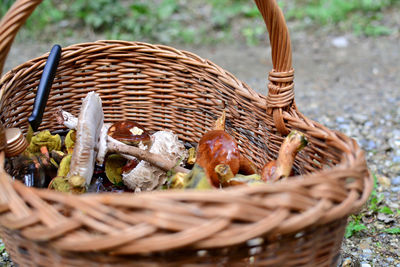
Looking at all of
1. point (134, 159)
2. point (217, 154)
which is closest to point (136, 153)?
point (134, 159)

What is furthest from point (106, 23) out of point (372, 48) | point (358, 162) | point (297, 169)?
point (358, 162)

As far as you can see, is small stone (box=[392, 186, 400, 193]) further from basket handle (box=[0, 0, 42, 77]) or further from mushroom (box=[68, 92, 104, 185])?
basket handle (box=[0, 0, 42, 77])

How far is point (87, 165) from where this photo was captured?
1.49 meters

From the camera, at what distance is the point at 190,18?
6.02 m

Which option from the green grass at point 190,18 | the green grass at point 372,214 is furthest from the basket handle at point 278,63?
the green grass at point 190,18

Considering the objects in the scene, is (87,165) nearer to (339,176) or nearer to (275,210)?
(275,210)

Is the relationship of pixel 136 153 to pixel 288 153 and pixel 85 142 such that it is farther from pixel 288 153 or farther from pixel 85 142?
pixel 288 153

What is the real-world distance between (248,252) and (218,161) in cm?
57

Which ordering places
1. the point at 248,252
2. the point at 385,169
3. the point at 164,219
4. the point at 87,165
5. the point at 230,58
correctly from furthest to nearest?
the point at 230,58
the point at 385,169
the point at 87,165
the point at 248,252
the point at 164,219

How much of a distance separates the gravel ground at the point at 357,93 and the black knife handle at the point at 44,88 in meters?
0.79

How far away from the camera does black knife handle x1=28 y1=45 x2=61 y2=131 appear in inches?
61.4

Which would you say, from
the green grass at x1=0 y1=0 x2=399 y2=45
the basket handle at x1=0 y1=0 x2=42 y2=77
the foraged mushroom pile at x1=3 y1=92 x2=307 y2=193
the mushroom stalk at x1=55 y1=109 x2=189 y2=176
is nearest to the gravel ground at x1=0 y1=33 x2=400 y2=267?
the green grass at x1=0 y1=0 x2=399 y2=45

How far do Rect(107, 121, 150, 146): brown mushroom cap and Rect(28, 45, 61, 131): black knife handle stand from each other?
300mm

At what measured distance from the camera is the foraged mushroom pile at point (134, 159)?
1445 mm
